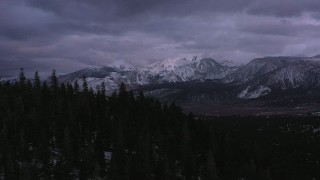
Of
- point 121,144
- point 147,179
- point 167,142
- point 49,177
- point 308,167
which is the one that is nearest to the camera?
point 49,177

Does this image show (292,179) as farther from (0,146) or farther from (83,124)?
(0,146)

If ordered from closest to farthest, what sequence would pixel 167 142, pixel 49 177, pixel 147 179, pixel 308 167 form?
pixel 49 177
pixel 147 179
pixel 167 142
pixel 308 167

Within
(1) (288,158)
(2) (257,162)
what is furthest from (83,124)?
(1) (288,158)

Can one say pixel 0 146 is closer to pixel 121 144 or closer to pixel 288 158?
pixel 121 144

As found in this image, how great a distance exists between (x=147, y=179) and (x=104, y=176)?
1054cm

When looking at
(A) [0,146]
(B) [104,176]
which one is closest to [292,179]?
(B) [104,176]

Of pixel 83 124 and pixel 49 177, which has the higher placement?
pixel 83 124

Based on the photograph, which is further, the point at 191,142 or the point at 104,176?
the point at 191,142

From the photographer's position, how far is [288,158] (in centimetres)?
16800

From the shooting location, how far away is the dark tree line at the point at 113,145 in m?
105

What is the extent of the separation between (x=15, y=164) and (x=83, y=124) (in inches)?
1417

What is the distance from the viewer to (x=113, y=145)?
11838 centimetres

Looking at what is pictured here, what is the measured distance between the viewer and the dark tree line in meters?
105

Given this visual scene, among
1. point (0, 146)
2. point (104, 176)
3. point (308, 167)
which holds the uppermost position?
point (0, 146)
